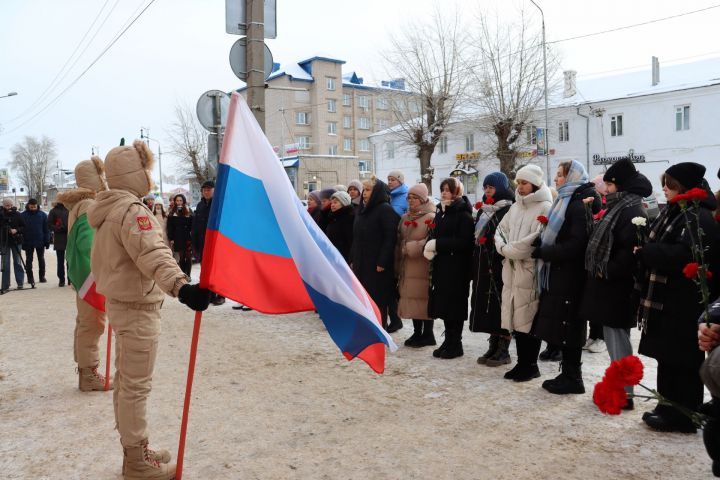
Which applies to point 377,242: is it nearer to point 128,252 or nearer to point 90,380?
point 90,380

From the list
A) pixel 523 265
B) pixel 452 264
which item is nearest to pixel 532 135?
pixel 452 264

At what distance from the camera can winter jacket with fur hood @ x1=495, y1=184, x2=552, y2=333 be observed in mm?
5566

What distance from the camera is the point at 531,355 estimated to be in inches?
226

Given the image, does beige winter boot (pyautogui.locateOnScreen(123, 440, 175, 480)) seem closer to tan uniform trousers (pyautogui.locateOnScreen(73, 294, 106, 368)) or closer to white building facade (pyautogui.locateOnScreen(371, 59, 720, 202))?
tan uniform trousers (pyautogui.locateOnScreen(73, 294, 106, 368))

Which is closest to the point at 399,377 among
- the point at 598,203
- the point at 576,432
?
the point at 576,432

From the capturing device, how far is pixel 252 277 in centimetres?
346

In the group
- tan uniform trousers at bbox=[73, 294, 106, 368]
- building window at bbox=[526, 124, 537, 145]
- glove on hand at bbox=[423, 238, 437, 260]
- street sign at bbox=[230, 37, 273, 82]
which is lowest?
tan uniform trousers at bbox=[73, 294, 106, 368]

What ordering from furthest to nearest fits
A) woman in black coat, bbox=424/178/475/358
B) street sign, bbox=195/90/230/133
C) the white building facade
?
the white building facade → street sign, bbox=195/90/230/133 → woman in black coat, bbox=424/178/475/358

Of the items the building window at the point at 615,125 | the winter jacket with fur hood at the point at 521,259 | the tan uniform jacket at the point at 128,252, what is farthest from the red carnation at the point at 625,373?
the building window at the point at 615,125

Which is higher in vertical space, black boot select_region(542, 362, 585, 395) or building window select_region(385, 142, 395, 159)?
building window select_region(385, 142, 395, 159)

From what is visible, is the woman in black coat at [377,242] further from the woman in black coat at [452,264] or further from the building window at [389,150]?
the building window at [389,150]

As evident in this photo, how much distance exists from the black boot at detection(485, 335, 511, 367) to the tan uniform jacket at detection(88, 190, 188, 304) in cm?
365

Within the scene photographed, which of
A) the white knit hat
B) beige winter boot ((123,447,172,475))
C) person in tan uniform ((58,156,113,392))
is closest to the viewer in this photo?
beige winter boot ((123,447,172,475))

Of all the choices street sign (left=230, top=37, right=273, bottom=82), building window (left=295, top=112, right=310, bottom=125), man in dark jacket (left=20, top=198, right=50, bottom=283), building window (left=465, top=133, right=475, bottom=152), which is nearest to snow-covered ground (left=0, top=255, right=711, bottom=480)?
street sign (left=230, top=37, right=273, bottom=82)
